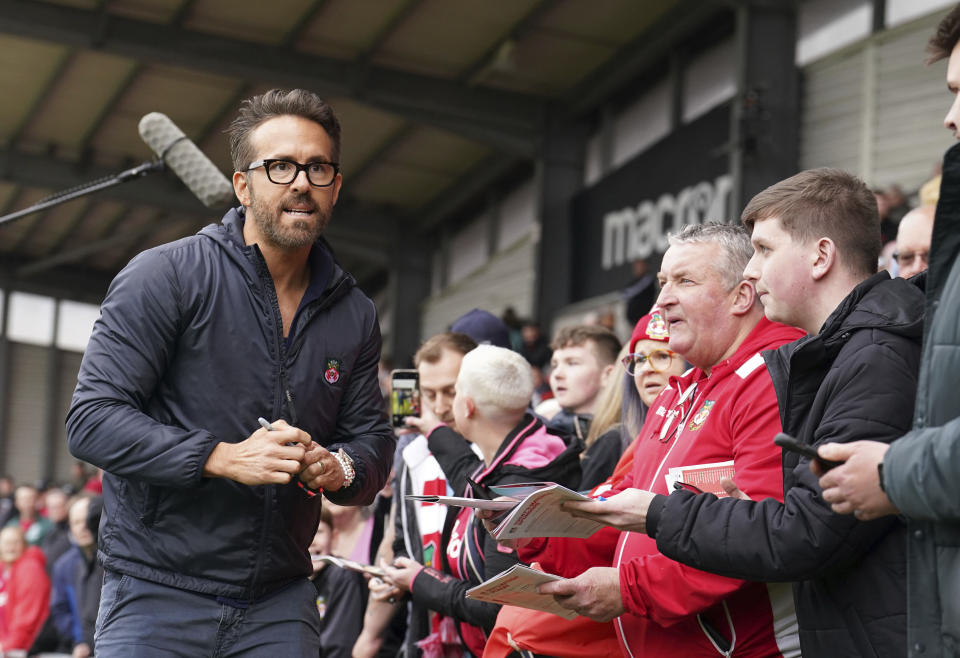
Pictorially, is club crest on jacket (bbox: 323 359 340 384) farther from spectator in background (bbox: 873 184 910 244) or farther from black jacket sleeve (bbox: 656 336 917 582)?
spectator in background (bbox: 873 184 910 244)

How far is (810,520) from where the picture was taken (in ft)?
7.91

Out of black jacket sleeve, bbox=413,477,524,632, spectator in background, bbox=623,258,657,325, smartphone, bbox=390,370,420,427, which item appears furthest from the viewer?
spectator in background, bbox=623,258,657,325

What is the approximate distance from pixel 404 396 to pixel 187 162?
56.8 inches

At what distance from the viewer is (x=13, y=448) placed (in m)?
26.4

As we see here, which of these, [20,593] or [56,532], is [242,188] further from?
[56,532]

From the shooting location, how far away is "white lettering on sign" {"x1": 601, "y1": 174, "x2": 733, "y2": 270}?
38.7 ft

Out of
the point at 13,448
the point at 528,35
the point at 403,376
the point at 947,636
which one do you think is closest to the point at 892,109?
the point at 528,35

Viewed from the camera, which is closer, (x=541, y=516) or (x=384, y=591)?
(x=541, y=516)

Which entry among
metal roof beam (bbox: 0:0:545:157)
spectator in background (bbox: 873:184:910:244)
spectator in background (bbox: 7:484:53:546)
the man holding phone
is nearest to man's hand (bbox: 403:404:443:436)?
the man holding phone

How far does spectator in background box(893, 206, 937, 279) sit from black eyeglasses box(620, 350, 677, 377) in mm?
994

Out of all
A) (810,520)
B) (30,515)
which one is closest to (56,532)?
(30,515)

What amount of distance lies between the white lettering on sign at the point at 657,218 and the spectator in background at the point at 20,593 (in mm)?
6319

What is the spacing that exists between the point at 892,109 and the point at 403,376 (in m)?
7.15

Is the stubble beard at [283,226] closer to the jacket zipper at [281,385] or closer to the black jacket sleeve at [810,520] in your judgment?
the jacket zipper at [281,385]
